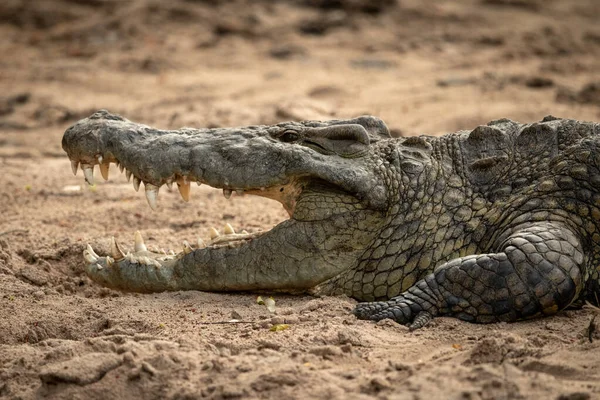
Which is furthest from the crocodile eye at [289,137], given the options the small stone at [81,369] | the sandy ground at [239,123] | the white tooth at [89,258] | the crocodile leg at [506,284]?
the small stone at [81,369]

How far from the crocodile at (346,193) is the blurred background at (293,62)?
394 cm

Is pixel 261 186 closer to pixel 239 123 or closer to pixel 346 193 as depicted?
pixel 346 193

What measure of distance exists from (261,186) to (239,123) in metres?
4.30

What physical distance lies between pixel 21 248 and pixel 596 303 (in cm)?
368

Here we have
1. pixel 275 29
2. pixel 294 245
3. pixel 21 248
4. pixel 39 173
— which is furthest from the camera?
pixel 275 29

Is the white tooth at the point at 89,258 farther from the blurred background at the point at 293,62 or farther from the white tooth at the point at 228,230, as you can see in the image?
the blurred background at the point at 293,62

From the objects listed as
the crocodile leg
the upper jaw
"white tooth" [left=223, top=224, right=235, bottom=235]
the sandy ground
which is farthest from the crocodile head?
the crocodile leg

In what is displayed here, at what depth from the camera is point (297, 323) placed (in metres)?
4.30

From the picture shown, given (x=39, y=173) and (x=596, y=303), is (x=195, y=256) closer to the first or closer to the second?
(x=596, y=303)

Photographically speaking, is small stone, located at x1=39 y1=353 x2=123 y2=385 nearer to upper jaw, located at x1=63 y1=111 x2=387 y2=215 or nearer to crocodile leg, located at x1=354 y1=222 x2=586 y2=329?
upper jaw, located at x1=63 y1=111 x2=387 y2=215

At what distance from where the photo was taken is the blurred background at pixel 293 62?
9.48 m

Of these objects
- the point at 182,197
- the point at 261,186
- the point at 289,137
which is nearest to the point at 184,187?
the point at 182,197

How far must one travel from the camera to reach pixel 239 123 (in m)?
8.93

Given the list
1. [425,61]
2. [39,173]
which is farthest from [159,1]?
[39,173]
